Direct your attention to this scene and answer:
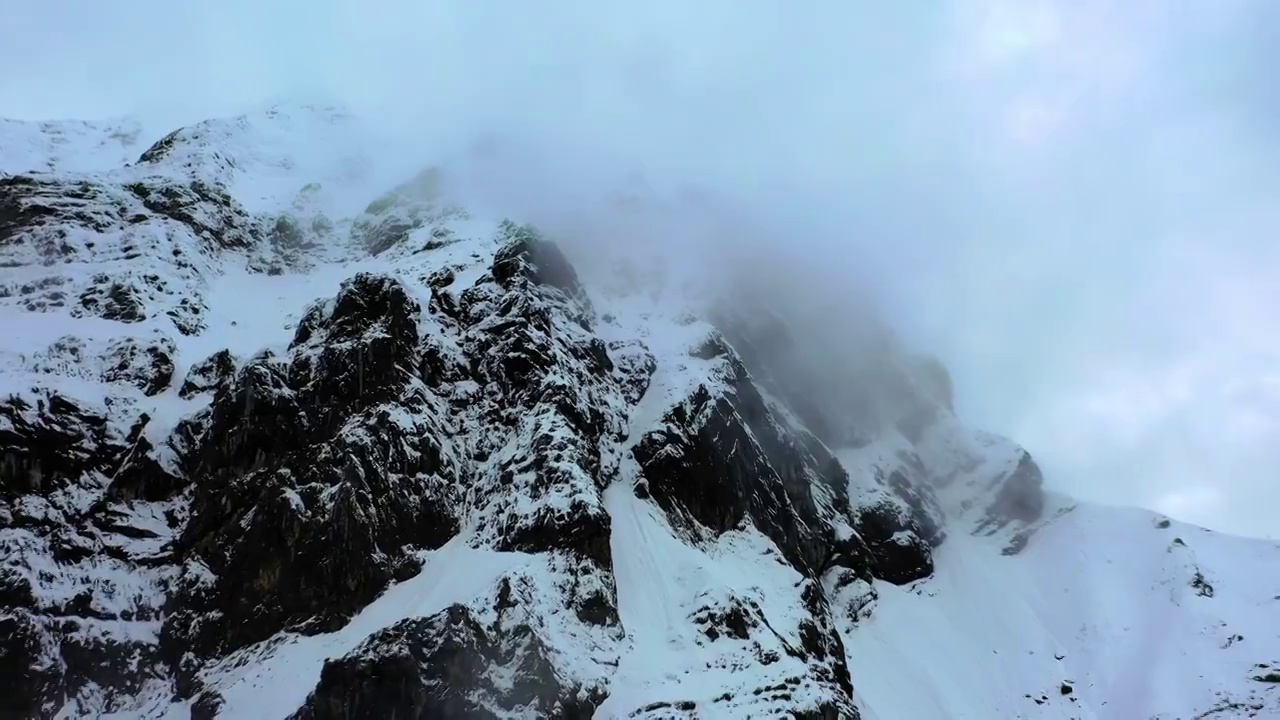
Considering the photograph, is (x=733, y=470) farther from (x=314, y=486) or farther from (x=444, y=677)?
(x=314, y=486)

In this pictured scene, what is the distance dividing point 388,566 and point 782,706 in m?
28.9

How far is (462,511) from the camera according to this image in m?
69.2

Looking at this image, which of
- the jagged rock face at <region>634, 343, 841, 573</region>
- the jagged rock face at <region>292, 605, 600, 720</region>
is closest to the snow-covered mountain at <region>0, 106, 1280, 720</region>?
the jagged rock face at <region>292, 605, 600, 720</region>

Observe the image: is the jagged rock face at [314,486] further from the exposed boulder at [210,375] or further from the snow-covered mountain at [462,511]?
the exposed boulder at [210,375]

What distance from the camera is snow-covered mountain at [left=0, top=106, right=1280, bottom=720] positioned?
5812 centimetres

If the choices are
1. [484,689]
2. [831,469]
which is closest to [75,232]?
[484,689]

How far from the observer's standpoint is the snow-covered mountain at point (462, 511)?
2288 inches

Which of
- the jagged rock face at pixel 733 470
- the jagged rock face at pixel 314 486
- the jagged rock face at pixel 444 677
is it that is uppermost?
the jagged rock face at pixel 733 470

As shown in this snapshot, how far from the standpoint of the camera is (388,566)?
63.2 m

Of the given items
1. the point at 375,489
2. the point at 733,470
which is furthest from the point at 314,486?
the point at 733,470

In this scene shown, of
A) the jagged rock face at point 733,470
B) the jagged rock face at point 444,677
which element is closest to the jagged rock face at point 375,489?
the jagged rock face at point 444,677

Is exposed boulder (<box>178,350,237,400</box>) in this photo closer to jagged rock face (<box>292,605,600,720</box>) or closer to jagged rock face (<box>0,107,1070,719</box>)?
jagged rock face (<box>0,107,1070,719</box>)

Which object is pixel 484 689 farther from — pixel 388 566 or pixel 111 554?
pixel 111 554

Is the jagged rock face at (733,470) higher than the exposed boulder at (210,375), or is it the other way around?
the jagged rock face at (733,470)
